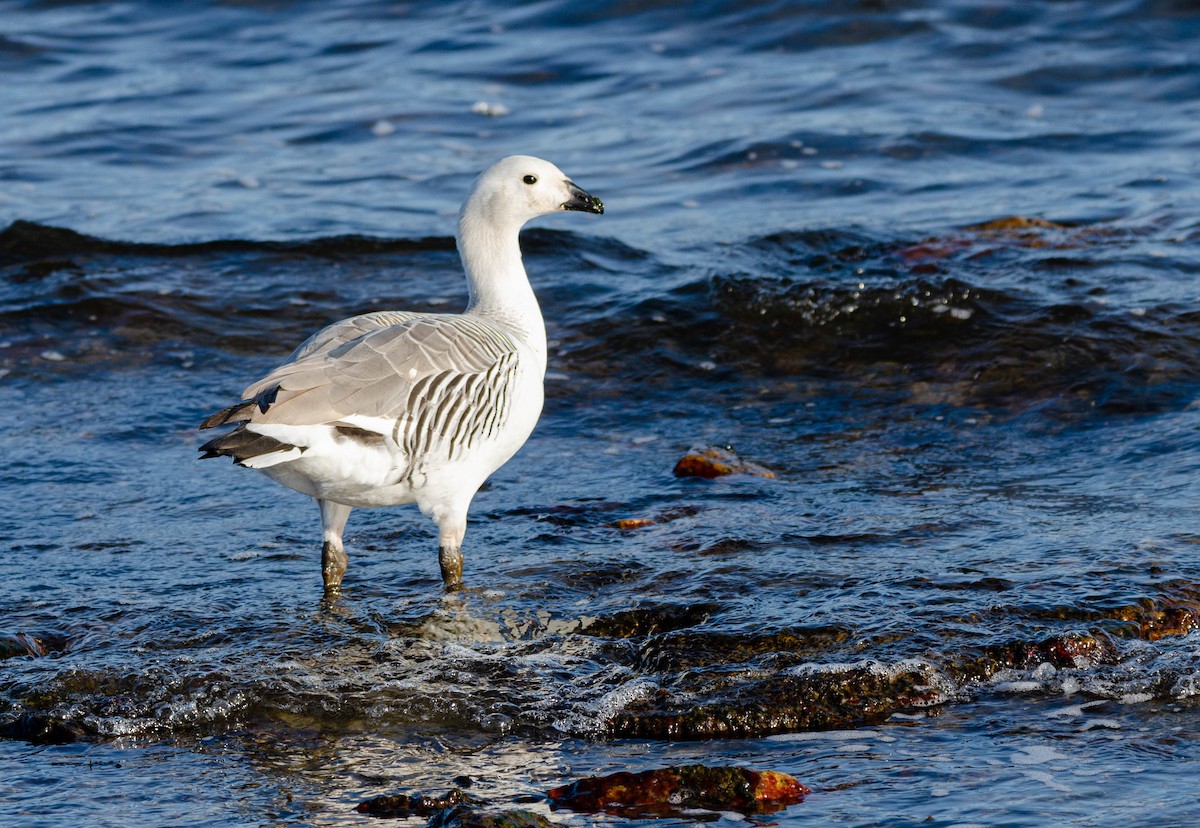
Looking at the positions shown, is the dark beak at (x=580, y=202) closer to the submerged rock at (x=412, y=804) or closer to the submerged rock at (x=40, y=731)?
the submerged rock at (x=40, y=731)

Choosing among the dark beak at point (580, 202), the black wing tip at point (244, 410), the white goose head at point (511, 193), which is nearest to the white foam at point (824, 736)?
the black wing tip at point (244, 410)

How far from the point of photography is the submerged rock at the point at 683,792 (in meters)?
4.89

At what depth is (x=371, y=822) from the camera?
484 cm

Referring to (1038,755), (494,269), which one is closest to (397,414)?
(494,269)

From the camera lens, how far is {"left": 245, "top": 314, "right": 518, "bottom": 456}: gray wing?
641cm

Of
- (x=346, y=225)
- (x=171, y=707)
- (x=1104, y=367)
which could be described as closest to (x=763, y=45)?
(x=346, y=225)

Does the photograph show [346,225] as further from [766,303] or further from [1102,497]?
[1102,497]

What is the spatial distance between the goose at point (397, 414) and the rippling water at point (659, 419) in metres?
0.55

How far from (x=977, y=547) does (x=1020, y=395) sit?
2987 millimetres

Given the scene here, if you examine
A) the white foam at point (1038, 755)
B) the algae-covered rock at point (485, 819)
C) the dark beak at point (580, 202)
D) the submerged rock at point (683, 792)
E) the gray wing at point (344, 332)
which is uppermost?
the dark beak at point (580, 202)

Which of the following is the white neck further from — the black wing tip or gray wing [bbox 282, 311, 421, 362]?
the black wing tip

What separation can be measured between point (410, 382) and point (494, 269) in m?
1.34

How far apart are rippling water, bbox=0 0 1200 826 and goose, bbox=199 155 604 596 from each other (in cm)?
55

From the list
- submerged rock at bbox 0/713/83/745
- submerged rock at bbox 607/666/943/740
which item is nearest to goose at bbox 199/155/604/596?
submerged rock at bbox 0/713/83/745
